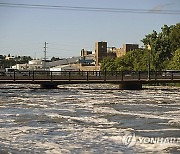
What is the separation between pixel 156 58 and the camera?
3514 inches

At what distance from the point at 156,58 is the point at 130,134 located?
240 ft

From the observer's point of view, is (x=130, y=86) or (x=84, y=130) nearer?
(x=84, y=130)

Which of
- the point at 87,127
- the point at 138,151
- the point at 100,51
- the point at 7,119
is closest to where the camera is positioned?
the point at 138,151

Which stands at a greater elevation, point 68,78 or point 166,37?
point 166,37

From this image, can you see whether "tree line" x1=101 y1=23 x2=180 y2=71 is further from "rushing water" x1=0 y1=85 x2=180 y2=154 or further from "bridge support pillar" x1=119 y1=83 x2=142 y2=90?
"rushing water" x1=0 y1=85 x2=180 y2=154

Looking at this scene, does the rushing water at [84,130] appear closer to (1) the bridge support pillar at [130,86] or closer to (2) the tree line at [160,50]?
(1) the bridge support pillar at [130,86]

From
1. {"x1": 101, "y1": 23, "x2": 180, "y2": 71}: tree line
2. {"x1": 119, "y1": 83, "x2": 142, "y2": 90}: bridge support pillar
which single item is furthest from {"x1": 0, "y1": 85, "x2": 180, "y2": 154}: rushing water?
{"x1": 101, "y1": 23, "x2": 180, "y2": 71}: tree line

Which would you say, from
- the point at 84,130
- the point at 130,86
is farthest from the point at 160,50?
the point at 84,130

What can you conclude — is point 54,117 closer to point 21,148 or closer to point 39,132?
point 39,132

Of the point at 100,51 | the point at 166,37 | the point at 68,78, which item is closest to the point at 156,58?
the point at 166,37

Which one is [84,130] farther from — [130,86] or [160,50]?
[160,50]

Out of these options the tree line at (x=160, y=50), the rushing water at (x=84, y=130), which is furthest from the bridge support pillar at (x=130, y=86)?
the tree line at (x=160, y=50)

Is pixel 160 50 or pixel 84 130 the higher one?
pixel 160 50

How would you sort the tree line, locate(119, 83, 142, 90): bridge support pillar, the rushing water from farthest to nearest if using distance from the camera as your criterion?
the tree line, locate(119, 83, 142, 90): bridge support pillar, the rushing water
